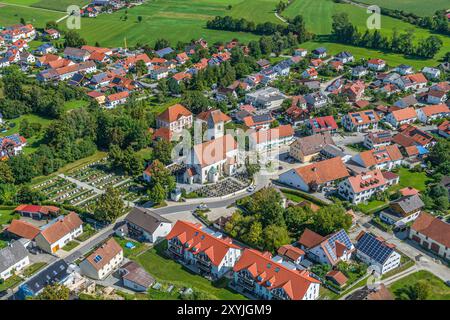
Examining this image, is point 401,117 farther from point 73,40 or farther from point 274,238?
point 73,40

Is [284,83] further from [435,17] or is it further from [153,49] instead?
[435,17]

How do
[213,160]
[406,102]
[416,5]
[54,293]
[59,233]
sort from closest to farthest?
[54,293], [59,233], [213,160], [406,102], [416,5]

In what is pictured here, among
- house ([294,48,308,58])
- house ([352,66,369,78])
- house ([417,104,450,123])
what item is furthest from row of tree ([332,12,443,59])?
house ([417,104,450,123])

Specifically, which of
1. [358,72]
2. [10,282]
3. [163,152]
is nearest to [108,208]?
[10,282]

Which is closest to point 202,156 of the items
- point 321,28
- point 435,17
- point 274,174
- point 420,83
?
point 274,174

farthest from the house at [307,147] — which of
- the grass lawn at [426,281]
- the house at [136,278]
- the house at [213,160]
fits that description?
the house at [136,278]
